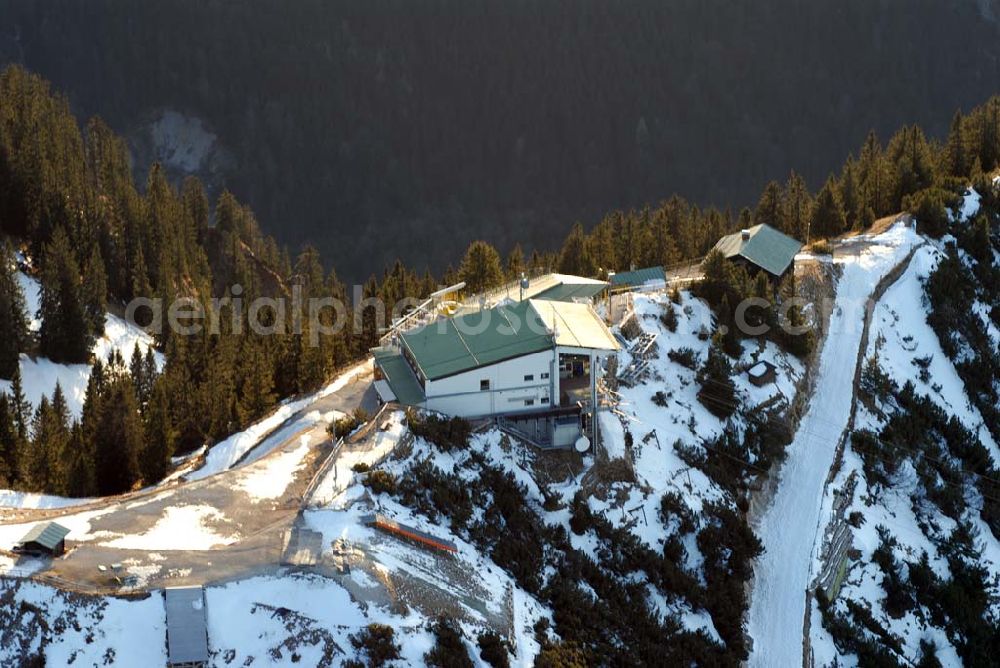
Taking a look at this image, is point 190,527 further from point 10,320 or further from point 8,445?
point 10,320

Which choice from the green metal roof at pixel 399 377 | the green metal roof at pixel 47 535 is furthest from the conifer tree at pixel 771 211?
the green metal roof at pixel 47 535

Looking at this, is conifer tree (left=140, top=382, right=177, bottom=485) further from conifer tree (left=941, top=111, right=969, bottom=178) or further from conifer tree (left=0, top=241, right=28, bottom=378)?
conifer tree (left=941, top=111, right=969, bottom=178)

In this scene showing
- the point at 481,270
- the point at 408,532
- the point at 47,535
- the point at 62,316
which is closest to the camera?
the point at 47,535

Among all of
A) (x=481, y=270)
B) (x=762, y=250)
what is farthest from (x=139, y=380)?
(x=762, y=250)

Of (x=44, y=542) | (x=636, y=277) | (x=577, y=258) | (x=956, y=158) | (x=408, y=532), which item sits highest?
(x=956, y=158)

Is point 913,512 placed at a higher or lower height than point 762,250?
lower

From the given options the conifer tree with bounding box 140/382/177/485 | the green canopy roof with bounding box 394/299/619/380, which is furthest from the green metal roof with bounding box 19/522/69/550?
the green canopy roof with bounding box 394/299/619/380
